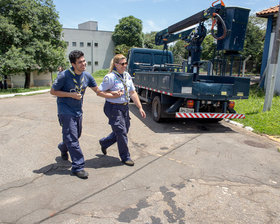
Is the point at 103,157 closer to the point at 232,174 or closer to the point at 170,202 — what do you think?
the point at 170,202

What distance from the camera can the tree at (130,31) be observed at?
144ft

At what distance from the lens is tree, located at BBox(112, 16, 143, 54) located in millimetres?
43906

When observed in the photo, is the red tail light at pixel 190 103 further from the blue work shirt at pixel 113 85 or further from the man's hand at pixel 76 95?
the man's hand at pixel 76 95

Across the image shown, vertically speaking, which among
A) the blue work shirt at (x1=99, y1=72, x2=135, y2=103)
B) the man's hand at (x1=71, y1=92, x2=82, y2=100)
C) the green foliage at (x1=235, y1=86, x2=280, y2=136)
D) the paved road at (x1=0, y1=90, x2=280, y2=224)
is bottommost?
the paved road at (x1=0, y1=90, x2=280, y2=224)

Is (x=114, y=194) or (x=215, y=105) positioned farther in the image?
(x=215, y=105)

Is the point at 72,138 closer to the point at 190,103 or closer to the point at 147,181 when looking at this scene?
the point at 147,181

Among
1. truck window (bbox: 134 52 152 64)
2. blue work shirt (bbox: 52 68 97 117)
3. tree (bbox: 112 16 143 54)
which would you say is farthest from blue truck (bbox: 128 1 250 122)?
tree (bbox: 112 16 143 54)

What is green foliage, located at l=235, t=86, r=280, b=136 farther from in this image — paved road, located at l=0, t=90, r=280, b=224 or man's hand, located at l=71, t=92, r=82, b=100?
man's hand, located at l=71, t=92, r=82, b=100

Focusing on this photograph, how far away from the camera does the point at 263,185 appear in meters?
3.37

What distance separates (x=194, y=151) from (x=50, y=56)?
1686 centimetres

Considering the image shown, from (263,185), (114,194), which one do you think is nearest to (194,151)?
(263,185)

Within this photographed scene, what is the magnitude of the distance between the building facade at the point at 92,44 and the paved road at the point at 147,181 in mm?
43966

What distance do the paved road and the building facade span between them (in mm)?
43966

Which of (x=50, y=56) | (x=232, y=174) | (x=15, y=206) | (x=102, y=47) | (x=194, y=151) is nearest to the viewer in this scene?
(x=15, y=206)
